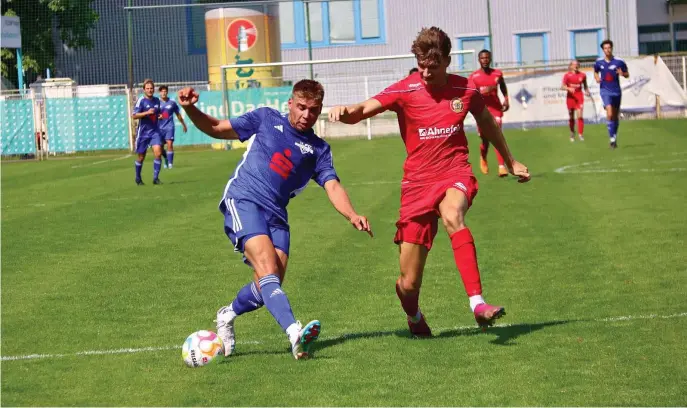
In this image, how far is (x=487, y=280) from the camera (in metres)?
9.77

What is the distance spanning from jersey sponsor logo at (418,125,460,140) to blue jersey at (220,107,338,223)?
693 mm

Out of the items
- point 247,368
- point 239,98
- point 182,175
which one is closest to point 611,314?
point 247,368

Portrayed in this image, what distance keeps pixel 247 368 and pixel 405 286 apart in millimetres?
1385

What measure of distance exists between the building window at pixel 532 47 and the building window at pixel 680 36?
7.53m

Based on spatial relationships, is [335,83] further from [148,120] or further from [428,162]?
[428,162]

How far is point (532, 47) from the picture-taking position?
47.9 metres

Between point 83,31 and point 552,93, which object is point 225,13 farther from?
point 552,93

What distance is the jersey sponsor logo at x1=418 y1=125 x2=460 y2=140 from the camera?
7.62 metres

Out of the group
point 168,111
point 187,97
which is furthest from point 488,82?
point 187,97

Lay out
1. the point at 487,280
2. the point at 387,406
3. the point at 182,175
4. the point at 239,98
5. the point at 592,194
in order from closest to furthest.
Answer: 1. the point at 387,406
2. the point at 487,280
3. the point at 592,194
4. the point at 182,175
5. the point at 239,98

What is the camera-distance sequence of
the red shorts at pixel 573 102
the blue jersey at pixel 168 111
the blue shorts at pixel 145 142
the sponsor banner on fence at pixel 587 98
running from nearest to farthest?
the blue shorts at pixel 145 142 < the blue jersey at pixel 168 111 < the red shorts at pixel 573 102 < the sponsor banner on fence at pixel 587 98

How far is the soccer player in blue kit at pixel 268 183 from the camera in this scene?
23.2 feet

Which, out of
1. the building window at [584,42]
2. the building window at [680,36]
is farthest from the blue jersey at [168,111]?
the building window at [680,36]

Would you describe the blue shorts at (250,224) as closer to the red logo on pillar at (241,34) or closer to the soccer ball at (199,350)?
the soccer ball at (199,350)
